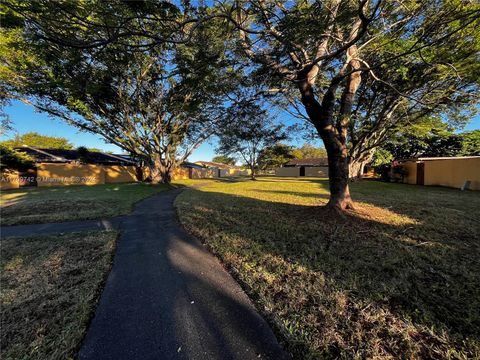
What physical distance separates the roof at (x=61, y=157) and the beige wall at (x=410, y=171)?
96.6 ft

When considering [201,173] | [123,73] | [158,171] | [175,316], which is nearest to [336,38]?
[175,316]

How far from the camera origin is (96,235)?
4730 millimetres

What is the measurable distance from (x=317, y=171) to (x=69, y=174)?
39.6 metres

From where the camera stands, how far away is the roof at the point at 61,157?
18406mm

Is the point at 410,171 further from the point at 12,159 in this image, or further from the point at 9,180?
the point at 9,180

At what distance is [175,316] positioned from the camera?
2.15 m

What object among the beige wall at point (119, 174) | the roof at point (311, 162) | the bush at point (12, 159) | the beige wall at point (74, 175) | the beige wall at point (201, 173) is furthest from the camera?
the roof at point (311, 162)

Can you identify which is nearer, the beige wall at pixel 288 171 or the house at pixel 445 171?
the house at pixel 445 171

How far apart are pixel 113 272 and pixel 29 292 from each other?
0.88 m

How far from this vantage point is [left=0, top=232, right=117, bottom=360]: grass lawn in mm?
1818

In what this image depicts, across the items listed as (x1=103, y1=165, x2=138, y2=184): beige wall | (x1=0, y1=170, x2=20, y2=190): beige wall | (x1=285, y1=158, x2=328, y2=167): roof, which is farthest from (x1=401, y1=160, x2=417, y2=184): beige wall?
(x1=0, y1=170, x2=20, y2=190): beige wall

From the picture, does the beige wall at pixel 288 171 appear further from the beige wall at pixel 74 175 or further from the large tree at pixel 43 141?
the large tree at pixel 43 141

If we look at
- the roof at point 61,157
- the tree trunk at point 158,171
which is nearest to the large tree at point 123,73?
the tree trunk at point 158,171

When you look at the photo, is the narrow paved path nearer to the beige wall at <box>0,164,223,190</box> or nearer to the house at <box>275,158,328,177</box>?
the beige wall at <box>0,164,223,190</box>
